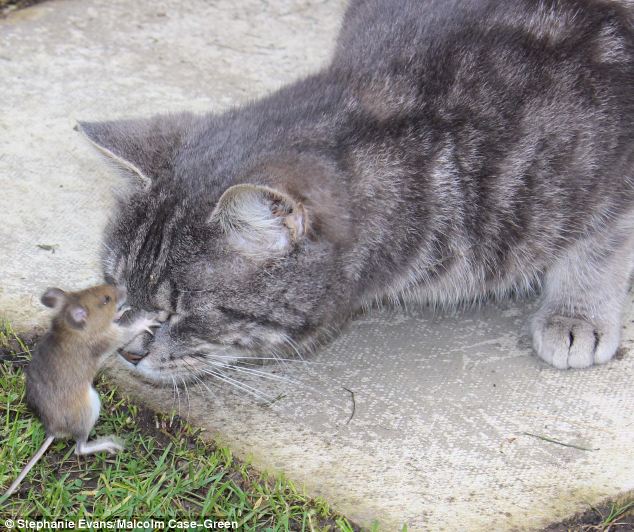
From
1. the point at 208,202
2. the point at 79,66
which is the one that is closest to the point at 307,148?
the point at 208,202

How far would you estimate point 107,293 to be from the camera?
106 inches

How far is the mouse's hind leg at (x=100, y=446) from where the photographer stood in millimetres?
2643

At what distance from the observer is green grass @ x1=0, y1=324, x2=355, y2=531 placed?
8.20 feet

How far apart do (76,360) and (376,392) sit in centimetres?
95

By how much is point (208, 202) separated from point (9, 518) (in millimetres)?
1006

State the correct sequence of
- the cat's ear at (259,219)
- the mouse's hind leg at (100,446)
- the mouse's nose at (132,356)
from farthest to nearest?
the mouse's nose at (132,356)
the mouse's hind leg at (100,446)
the cat's ear at (259,219)

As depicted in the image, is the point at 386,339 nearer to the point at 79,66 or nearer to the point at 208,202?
the point at 208,202

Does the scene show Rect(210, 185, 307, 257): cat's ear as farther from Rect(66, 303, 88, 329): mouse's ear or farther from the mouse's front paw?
Rect(66, 303, 88, 329): mouse's ear

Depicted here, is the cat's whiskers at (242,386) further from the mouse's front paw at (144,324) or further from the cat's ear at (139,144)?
the cat's ear at (139,144)

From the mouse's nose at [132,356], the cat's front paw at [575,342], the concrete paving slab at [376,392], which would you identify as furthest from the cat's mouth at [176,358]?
the cat's front paw at [575,342]

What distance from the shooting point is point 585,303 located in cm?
319

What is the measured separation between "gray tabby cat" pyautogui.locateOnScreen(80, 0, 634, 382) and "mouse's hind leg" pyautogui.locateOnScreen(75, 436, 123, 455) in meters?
0.24

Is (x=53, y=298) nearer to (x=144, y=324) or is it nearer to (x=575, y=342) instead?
(x=144, y=324)

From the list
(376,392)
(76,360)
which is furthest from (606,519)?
(76,360)
